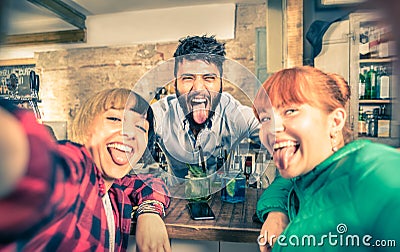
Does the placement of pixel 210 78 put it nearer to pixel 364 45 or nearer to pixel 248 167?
pixel 248 167

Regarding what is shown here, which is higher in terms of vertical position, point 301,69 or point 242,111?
point 301,69

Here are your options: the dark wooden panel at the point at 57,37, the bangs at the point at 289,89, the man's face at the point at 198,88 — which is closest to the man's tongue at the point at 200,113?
the man's face at the point at 198,88

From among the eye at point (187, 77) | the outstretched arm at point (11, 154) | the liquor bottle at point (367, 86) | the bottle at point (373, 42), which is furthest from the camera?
the eye at point (187, 77)

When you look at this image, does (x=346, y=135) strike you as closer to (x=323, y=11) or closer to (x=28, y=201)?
(x=323, y=11)

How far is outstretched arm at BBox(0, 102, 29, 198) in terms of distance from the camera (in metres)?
0.43

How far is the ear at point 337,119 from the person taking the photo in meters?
0.87

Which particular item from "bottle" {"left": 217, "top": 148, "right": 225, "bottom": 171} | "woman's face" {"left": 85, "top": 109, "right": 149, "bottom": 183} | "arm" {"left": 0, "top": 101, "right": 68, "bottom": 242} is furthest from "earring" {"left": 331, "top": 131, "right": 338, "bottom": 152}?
"arm" {"left": 0, "top": 101, "right": 68, "bottom": 242}

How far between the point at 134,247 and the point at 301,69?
2.66 feet

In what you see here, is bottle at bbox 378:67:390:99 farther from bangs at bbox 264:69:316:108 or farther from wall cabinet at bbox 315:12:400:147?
bangs at bbox 264:69:316:108

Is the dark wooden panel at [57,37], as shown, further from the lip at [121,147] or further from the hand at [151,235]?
the hand at [151,235]

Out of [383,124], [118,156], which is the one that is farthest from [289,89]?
[118,156]

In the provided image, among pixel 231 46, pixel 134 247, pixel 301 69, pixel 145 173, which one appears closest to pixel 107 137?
pixel 145 173

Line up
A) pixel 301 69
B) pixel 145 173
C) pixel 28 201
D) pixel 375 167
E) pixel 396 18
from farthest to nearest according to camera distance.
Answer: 1. pixel 145 173
2. pixel 301 69
3. pixel 375 167
4. pixel 28 201
5. pixel 396 18

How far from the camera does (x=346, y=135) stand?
2.84 ft
